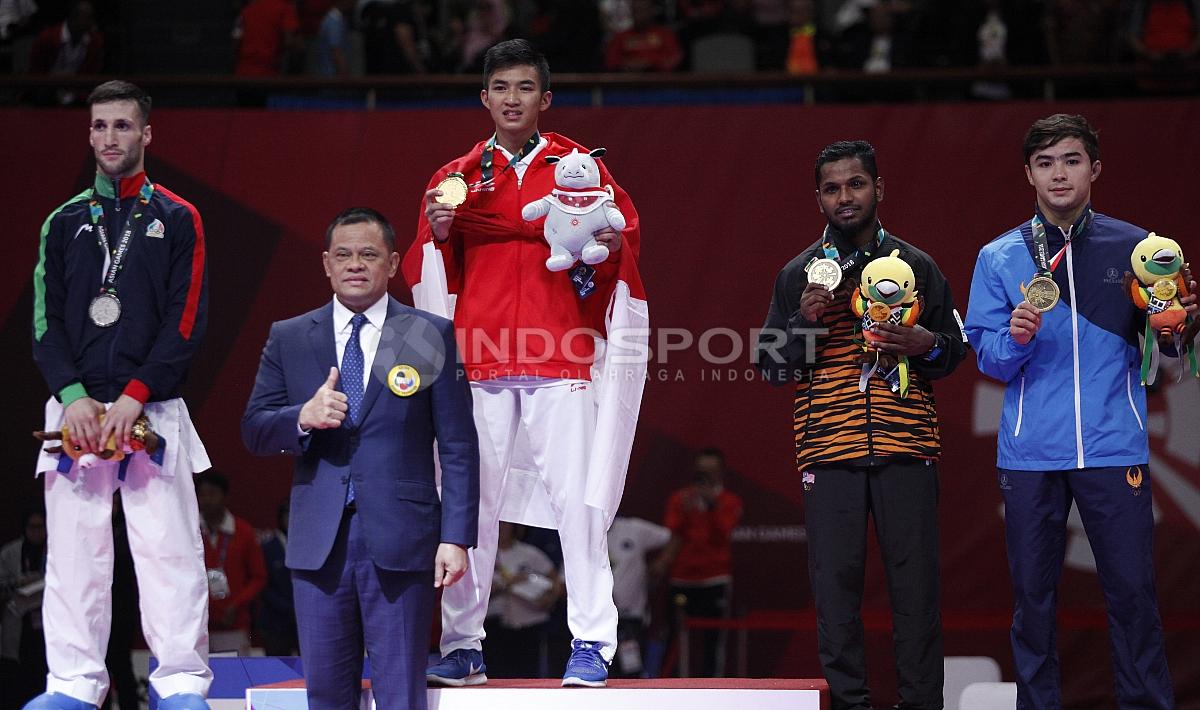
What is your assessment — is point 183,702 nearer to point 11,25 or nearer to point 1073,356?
point 1073,356

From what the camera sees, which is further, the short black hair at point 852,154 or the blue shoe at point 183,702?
the short black hair at point 852,154

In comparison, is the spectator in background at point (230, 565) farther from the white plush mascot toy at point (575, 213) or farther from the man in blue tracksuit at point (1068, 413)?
the man in blue tracksuit at point (1068, 413)

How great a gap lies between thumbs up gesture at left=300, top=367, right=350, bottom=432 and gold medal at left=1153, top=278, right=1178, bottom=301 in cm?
229

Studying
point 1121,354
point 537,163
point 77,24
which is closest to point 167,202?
point 537,163

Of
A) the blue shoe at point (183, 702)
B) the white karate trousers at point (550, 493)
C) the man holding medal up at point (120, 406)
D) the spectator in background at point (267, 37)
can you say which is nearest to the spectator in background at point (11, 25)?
the spectator in background at point (267, 37)

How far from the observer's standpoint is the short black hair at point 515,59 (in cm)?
406

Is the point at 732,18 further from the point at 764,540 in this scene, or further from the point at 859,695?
the point at 859,695

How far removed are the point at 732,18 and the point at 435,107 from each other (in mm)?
2016

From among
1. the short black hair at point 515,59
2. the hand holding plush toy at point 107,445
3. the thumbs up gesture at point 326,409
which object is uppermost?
the short black hair at point 515,59

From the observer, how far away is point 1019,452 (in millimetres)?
3736

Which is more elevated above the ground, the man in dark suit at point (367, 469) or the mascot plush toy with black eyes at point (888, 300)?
the mascot plush toy with black eyes at point (888, 300)

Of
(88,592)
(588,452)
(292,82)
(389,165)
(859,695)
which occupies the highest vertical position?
(292,82)

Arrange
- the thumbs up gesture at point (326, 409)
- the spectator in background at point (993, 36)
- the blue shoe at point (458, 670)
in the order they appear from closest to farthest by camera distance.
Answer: the thumbs up gesture at point (326, 409) < the blue shoe at point (458, 670) < the spectator in background at point (993, 36)

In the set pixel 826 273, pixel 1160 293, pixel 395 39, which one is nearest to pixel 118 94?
pixel 826 273
